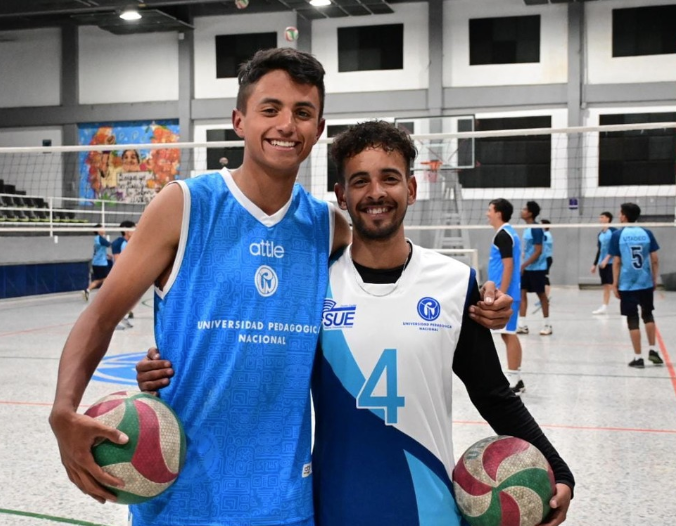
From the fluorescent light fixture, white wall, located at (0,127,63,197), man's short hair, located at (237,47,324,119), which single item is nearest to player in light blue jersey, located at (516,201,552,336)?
man's short hair, located at (237,47,324,119)

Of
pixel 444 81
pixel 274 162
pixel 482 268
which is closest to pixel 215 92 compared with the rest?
pixel 444 81

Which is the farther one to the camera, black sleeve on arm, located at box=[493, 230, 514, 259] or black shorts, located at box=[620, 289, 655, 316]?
black shorts, located at box=[620, 289, 655, 316]

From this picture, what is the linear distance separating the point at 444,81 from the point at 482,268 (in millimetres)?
5242

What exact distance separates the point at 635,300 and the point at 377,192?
22.4ft

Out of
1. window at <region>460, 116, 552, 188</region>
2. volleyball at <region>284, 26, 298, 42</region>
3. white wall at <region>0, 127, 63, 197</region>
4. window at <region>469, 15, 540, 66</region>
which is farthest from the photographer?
white wall at <region>0, 127, 63, 197</region>

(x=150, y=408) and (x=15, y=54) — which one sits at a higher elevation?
(x=15, y=54)

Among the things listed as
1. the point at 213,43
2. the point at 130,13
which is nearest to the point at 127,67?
the point at 130,13

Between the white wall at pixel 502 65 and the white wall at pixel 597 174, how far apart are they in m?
1.35

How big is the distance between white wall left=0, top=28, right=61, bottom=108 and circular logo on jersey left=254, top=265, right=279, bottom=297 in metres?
22.7

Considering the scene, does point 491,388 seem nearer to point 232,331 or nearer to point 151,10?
point 232,331

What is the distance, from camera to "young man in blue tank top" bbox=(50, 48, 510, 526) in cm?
173

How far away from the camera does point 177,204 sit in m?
1.78

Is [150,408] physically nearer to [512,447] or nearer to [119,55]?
[512,447]

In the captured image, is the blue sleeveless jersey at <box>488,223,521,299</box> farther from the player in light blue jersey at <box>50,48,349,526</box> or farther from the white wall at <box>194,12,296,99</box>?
the white wall at <box>194,12,296,99</box>
